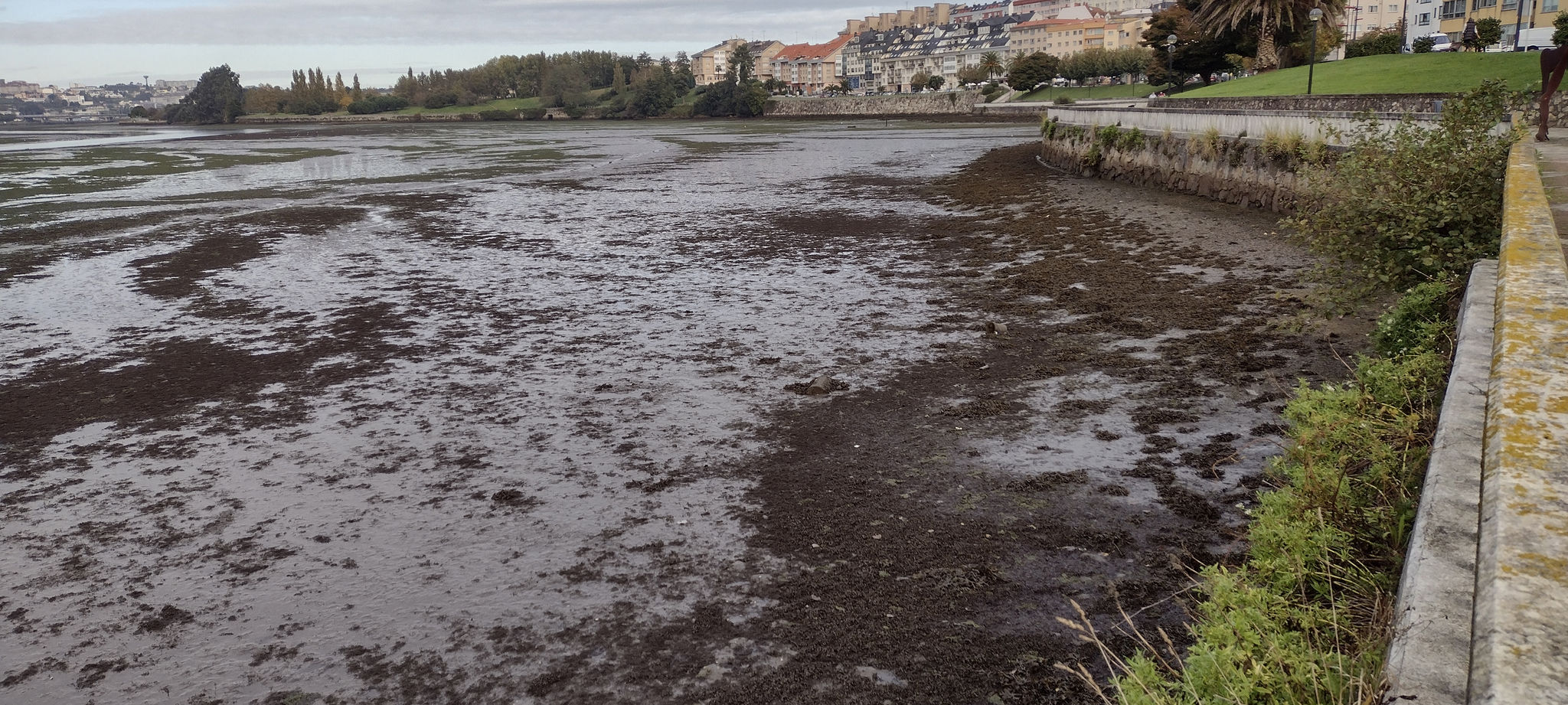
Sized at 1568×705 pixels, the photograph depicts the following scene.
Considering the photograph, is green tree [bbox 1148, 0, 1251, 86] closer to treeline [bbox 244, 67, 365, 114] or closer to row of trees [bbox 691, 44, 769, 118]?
row of trees [bbox 691, 44, 769, 118]

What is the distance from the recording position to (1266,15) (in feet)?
176

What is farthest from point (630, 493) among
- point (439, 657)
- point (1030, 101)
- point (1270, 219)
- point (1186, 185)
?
point (1030, 101)

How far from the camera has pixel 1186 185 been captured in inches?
992

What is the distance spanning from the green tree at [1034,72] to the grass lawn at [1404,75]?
6913 centimetres

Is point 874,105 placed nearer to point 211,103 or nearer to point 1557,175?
point 211,103

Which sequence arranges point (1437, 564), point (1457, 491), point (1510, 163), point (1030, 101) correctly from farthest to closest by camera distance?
point (1030, 101)
point (1510, 163)
point (1457, 491)
point (1437, 564)

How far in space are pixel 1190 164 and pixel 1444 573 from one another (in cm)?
2390

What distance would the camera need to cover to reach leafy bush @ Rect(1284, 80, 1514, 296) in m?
9.49

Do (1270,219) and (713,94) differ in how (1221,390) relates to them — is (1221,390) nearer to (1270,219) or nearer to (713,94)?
(1270,219)

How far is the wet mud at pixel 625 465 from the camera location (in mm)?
5406

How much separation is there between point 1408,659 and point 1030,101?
116 meters

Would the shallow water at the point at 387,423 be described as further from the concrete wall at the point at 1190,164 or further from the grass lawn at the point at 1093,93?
the grass lawn at the point at 1093,93

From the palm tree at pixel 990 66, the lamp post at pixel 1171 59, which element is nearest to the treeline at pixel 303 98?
the palm tree at pixel 990 66

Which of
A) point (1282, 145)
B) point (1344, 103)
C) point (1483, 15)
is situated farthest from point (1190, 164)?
point (1483, 15)
